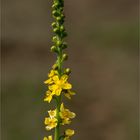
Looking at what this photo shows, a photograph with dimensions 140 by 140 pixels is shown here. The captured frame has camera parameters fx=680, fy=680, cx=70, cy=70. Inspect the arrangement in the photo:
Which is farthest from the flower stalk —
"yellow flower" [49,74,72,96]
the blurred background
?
the blurred background

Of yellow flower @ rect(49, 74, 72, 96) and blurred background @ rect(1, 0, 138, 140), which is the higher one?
yellow flower @ rect(49, 74, 72, 96)

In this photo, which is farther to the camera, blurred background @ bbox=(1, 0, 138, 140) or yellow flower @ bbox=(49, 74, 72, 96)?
blurred background @ bbox=(1, 0, 138, 140)

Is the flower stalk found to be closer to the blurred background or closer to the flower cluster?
the flower cluster

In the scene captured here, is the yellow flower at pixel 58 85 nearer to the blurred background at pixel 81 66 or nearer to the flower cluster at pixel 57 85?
the flower cluster at pixel 57 85

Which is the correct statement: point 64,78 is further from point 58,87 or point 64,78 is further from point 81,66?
point 81,66

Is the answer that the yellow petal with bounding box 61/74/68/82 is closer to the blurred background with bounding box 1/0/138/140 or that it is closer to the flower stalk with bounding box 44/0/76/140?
the flower stalk with bounding box 44/0/76/140

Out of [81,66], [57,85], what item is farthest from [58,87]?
[81,66]
